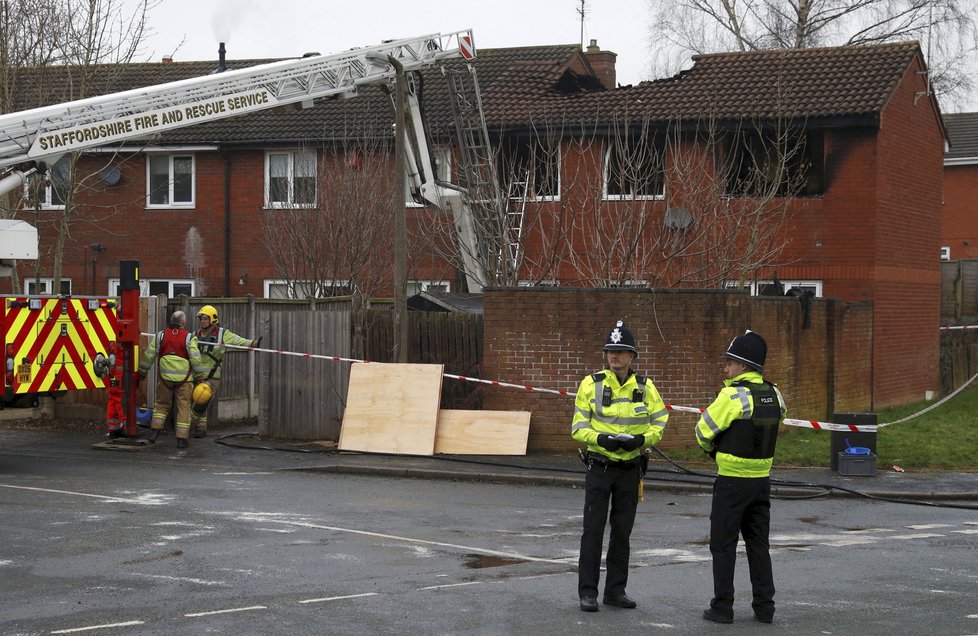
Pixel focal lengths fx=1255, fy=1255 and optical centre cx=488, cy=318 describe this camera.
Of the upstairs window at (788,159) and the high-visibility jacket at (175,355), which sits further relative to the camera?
the upstairs window at (788,159)

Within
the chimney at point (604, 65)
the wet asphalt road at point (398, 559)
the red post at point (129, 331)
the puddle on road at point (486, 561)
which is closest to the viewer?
the wet asphalt road at point (398, 559)

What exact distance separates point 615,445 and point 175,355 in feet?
30.7

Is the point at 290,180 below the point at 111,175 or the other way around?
below

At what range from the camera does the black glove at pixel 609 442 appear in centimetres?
790

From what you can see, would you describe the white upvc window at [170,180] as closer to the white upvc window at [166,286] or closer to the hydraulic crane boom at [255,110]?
the white upvc window at [166,286]

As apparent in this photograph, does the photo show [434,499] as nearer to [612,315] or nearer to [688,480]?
[688,480]

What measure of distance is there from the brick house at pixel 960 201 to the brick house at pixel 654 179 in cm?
1655

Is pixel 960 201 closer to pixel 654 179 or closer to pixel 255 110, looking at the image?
pixel 654 179

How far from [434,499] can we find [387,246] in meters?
12.5

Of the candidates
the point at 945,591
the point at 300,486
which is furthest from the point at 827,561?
the point at 300,486

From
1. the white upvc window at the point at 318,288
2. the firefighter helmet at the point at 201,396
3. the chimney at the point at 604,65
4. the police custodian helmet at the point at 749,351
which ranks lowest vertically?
the firefighter helmet at the point at 201,396

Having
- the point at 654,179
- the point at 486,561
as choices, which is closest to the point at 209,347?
the point at 654,179

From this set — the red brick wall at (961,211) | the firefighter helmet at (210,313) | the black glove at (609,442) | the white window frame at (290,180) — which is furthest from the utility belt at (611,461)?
the red brick wall at (961,211)

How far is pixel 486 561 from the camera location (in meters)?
9.27
